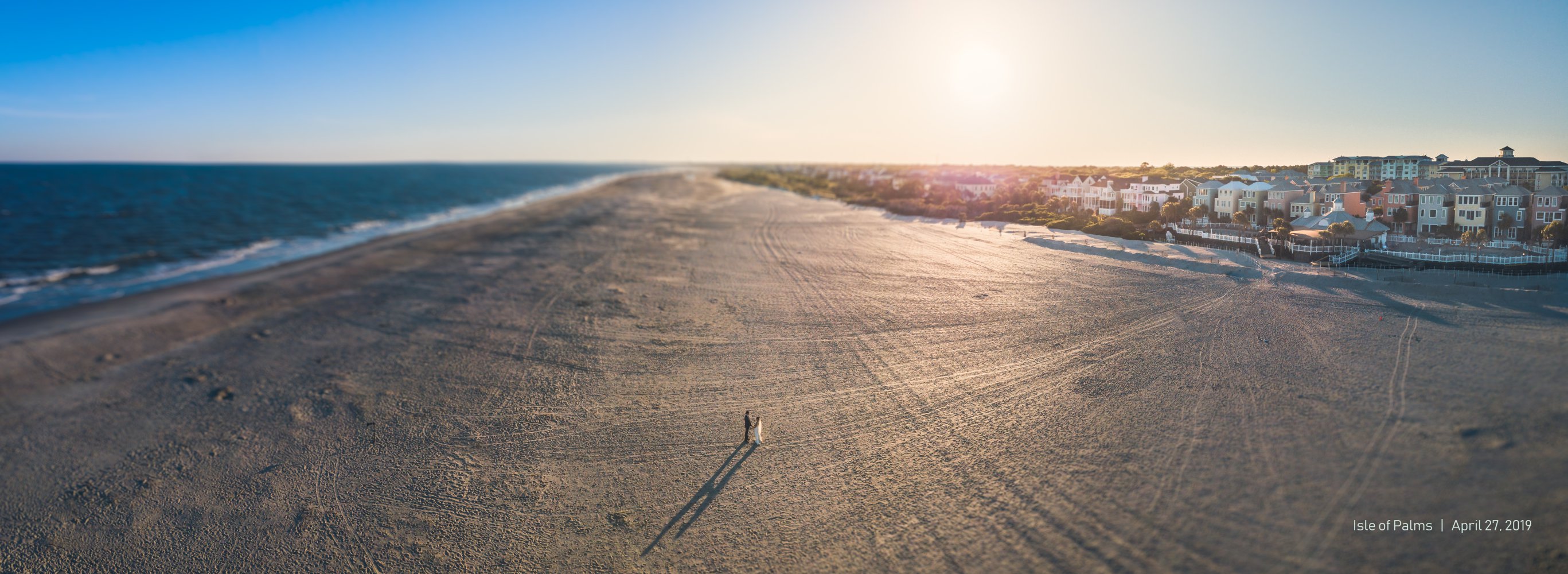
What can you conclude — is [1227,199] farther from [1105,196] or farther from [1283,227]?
[1105,196]

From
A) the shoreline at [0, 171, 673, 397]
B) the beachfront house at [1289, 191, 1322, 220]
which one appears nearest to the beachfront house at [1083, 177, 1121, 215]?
the beachfront house at [1289, 191, 1322, 220]

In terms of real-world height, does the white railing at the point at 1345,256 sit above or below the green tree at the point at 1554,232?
below

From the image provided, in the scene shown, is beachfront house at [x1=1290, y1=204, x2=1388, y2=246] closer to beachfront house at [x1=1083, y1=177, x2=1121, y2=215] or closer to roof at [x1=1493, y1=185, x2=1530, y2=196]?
roof at [x1=1493, y1=185, x2=1530, y2=196]

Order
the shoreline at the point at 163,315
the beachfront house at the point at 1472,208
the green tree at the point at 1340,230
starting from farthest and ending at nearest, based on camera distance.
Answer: the shoreline at the point at 163,315 < the green tree at the point at 1340,230 < the beachfront house at the point at 1472,208

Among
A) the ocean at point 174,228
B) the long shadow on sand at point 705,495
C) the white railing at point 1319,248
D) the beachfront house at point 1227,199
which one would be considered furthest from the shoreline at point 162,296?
the white railing at point 1319,248

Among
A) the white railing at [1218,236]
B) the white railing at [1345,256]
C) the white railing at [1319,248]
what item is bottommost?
the white railing at [1345,256]

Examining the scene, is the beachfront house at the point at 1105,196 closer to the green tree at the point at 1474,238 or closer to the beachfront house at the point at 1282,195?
the beachfront house at the point at 1282,195

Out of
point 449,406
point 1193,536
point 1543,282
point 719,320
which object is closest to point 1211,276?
point 1543,282
